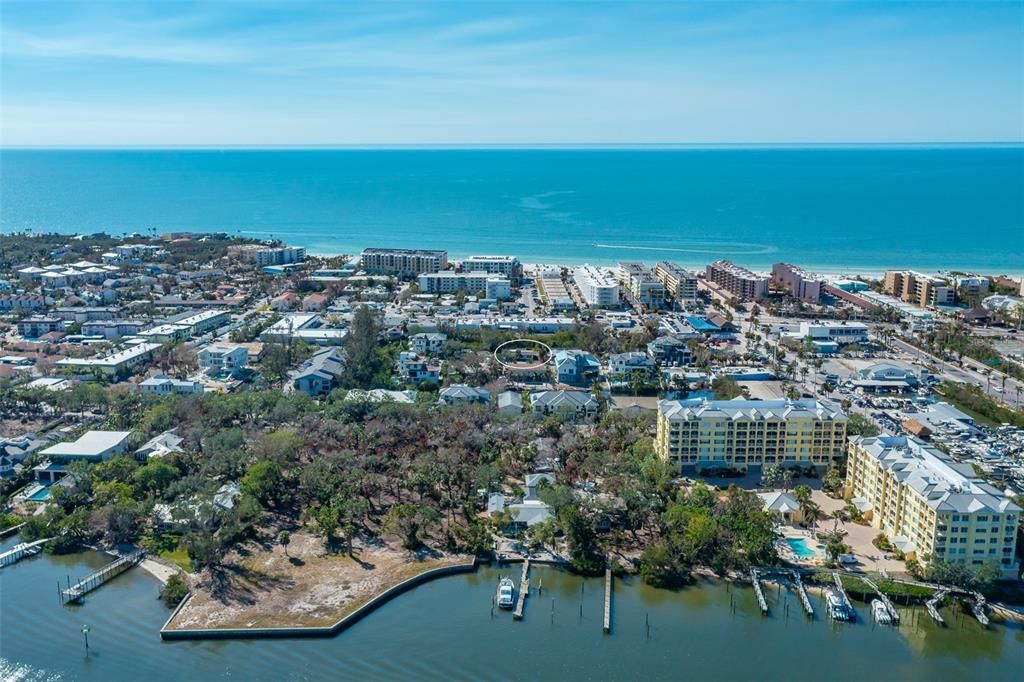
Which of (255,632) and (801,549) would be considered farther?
(801,549)

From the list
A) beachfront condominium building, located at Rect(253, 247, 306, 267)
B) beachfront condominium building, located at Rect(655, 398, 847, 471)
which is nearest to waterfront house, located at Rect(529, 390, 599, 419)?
beachfront condominium building, located at Rect(655, 398, 847, 471)

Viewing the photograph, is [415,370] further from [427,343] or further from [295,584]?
[295,584]

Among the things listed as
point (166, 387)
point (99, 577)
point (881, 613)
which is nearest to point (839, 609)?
point (881, 613)

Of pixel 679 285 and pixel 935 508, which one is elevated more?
pixel 679 285

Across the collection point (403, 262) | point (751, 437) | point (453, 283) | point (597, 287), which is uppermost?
point (403, 262)

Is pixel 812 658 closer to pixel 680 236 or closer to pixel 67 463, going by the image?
pixel 67 463

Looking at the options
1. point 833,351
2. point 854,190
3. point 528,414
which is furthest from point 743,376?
point 854,190
